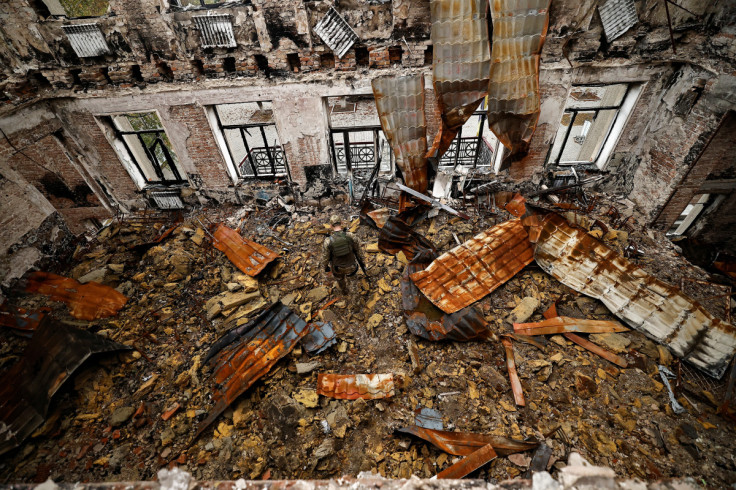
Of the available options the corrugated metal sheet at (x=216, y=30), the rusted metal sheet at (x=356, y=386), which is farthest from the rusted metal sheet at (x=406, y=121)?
the rusted metal sheet at (x=356, y=386)

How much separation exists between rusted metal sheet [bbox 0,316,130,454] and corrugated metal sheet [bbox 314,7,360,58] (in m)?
7.06

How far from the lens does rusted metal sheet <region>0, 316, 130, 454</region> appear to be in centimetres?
466

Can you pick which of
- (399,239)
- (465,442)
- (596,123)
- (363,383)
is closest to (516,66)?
(399,239)

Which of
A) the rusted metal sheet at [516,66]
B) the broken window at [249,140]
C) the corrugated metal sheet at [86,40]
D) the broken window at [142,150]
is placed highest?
the corrugated metal sheet at [86,40]

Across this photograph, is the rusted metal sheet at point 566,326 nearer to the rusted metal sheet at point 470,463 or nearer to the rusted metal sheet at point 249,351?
the rusted metal sheet at point 470,463

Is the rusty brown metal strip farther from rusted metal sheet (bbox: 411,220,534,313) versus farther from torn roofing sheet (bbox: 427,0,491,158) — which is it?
torn roofing sheet (bbox: 427,0,491,158)

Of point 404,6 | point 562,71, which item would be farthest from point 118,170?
point 562,71

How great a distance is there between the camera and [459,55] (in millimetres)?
6289

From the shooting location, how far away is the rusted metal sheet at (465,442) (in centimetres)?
425

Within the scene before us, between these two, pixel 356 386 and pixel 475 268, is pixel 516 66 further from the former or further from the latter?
pixel 356 386

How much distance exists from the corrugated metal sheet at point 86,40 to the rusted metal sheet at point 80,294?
492 centimetres

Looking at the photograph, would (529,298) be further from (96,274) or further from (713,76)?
(96,274)

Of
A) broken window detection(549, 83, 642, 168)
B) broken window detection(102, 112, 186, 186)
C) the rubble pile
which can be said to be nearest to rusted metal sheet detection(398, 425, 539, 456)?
the rubble pile

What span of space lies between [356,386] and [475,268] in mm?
3320
